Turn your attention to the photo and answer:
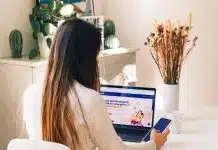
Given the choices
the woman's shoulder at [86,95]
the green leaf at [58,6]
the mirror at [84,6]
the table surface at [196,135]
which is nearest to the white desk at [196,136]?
the table surface at [196,135]

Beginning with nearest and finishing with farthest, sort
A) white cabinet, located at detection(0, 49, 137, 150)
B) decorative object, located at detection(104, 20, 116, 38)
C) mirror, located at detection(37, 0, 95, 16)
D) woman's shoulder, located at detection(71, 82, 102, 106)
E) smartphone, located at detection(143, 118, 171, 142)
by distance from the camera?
1. woman's shoulder, located at detection(71, 82, 102, 106)
2. smartphone, located at detection(143, 118, 171, 142)
3. white cabinet, located at detection(0, 49, 137, 150)
4. mirror, located at detection(37, 0, 95, 16)
5. decorative object, located at detection(104, 20, 116, 38)

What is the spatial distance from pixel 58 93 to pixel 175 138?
2.38 feet

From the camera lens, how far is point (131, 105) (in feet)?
6.47

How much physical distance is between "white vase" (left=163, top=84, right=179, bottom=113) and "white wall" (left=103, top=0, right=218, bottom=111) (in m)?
1.20

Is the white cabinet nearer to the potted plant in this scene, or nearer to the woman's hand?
the potted plant

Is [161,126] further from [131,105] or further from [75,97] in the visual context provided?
[75,97]

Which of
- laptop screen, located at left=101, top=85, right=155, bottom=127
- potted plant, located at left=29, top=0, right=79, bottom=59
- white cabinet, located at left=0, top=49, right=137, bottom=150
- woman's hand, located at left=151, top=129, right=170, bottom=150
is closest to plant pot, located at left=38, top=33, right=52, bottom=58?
potted plant, located at left=29, top=0, right=79, bottom=59

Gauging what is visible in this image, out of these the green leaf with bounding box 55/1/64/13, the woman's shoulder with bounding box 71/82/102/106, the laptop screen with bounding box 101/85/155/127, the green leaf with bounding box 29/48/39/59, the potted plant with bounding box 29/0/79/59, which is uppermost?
the green leaf with bounding box 55/1/64/13

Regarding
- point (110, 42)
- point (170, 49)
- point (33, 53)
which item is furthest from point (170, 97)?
point (110, 42)

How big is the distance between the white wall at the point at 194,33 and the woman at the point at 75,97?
202 cm

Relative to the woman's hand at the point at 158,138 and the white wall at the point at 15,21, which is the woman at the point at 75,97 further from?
the white wall at the point at 15,21

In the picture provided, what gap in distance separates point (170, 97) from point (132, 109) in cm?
30

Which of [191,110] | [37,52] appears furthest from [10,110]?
[191,110]

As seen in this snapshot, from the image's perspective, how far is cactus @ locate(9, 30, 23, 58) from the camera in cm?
293
